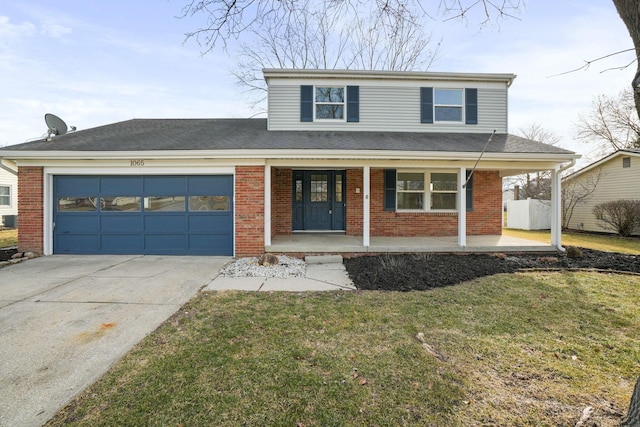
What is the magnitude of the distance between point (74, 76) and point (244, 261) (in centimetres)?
887

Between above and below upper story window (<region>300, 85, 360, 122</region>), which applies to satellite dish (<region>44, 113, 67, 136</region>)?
below

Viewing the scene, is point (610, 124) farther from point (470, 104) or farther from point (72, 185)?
point (72, 185)

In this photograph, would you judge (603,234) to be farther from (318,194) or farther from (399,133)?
(318,194)

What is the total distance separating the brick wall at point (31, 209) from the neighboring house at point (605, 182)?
21.5m

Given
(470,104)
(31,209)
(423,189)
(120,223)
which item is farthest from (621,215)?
(31,209)

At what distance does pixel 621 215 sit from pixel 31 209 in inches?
831

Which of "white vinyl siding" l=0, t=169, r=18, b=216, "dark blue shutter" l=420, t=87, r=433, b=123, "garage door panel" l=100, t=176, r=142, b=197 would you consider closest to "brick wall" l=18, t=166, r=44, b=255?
"garage door panel" l=100, t=176, r=142, b=197

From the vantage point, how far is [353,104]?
9914 mm

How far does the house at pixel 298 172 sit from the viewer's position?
7699 mm

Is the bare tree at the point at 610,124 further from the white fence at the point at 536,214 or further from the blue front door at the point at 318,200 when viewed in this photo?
the blue front door at the point at 318,200

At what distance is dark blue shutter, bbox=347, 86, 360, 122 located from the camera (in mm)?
9898

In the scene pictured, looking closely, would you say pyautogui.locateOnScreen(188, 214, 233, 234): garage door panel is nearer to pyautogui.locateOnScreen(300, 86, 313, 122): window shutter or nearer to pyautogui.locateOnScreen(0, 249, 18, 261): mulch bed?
pyautogui.locateOnScreen(300, 86, 313, 122): window shutter

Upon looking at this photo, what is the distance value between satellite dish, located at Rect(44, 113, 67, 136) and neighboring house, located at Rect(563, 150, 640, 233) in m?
22.3

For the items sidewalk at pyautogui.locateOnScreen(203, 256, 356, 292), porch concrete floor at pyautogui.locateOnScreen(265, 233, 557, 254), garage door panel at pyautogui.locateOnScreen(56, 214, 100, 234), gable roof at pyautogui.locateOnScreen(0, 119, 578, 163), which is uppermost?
gable roof at pyautogui.locateOnScreen(0, 119, 578, 163)
